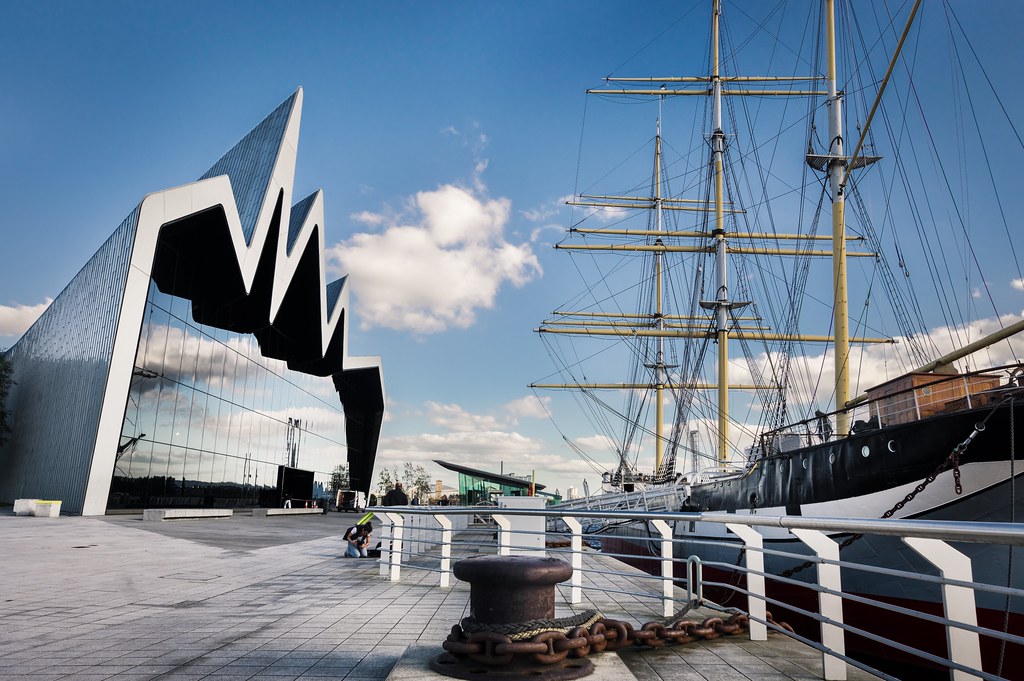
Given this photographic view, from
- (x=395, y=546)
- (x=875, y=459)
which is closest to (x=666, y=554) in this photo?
(x=395, y=546)

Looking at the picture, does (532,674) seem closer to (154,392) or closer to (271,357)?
(154,392)

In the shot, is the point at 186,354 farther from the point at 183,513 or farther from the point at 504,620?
the point at 504,620

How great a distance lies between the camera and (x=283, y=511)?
3947cm

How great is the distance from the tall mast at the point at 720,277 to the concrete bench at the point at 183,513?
21.9m

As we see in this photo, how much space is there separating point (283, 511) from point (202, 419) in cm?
1118

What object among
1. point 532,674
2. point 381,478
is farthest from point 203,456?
point 381,478

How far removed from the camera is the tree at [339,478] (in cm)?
5353

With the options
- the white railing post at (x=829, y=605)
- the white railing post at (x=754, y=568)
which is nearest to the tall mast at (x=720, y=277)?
the white railing post at (x=754, y=568)

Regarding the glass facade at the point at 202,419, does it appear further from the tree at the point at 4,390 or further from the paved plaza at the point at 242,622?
the paved plaza at the point at 242,622

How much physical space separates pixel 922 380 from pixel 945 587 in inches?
361

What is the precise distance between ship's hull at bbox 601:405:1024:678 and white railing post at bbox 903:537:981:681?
4.38 m

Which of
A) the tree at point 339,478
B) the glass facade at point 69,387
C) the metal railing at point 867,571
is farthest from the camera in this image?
the tree at point 339,478

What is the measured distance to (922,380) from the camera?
38.2 ft

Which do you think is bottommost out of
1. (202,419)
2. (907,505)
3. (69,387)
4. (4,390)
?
(907,505)
